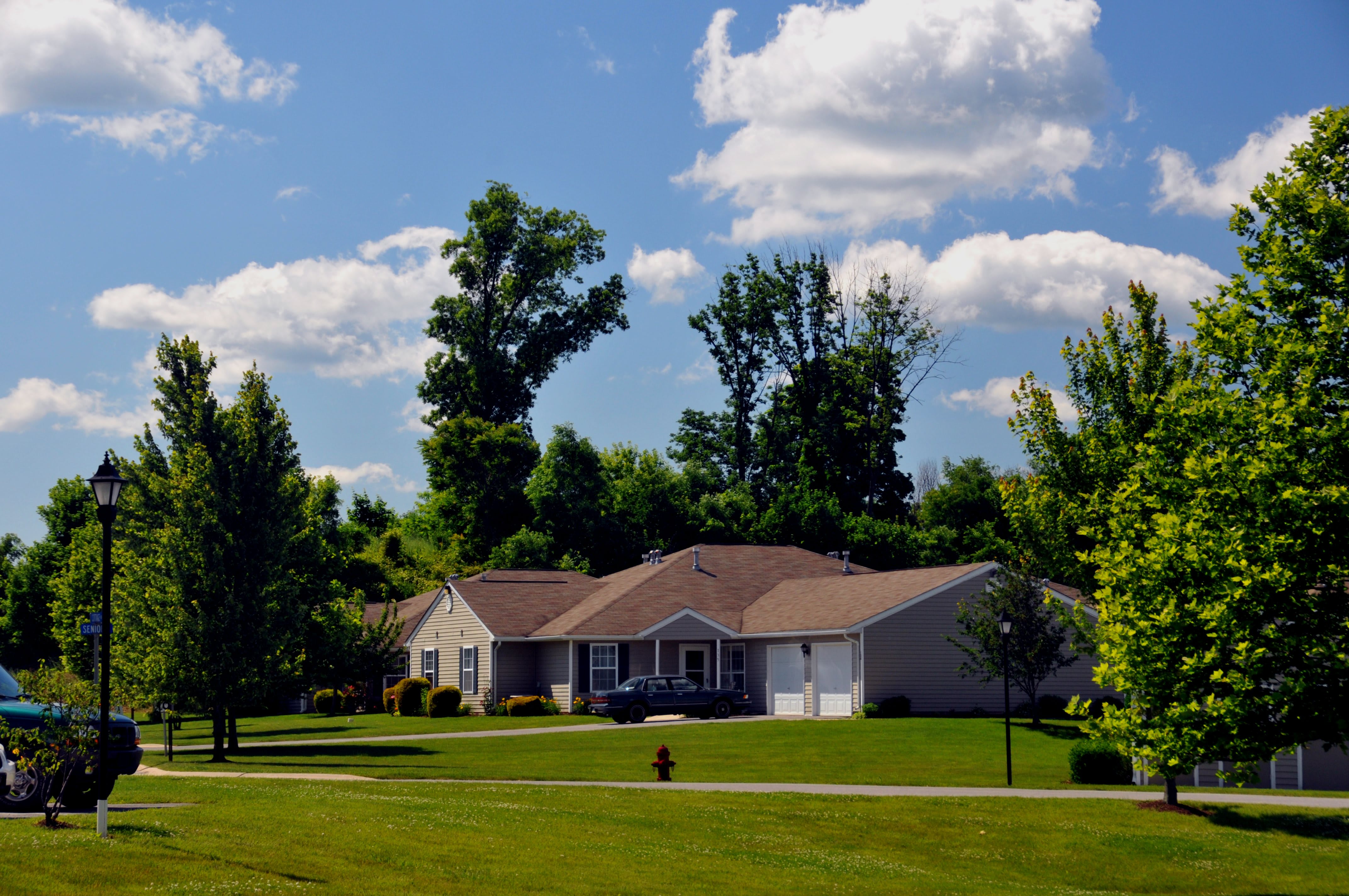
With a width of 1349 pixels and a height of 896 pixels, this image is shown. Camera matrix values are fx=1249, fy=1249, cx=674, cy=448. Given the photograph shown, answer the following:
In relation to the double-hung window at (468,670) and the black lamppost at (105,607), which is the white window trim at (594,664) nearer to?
the double-hung window at (468,670)

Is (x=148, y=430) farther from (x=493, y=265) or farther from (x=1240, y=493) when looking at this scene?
(x=493, y=265)

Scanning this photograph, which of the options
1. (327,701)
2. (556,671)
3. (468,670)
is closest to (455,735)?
(556,671)

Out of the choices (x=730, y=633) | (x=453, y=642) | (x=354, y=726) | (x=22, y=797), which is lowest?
(x=354, y=726)

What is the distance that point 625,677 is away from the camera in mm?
45844

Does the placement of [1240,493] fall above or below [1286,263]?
below

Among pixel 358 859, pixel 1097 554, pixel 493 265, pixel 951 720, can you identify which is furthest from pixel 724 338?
pixel 358 859

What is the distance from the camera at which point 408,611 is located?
2388 inches

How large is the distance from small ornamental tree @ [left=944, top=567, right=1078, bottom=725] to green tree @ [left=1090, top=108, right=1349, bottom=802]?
16.2m

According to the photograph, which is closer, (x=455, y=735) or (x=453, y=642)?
(x=455, y=735)

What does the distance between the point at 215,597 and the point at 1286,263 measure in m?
24.2

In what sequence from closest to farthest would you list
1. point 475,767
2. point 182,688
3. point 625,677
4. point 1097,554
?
point 1097,554 → point 475,767 → point 182,688 → point 625,677

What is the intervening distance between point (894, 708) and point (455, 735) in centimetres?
1392

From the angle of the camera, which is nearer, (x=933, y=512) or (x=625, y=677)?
(x=625, y=677)

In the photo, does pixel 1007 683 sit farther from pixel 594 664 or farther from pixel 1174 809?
pixel 594 664
